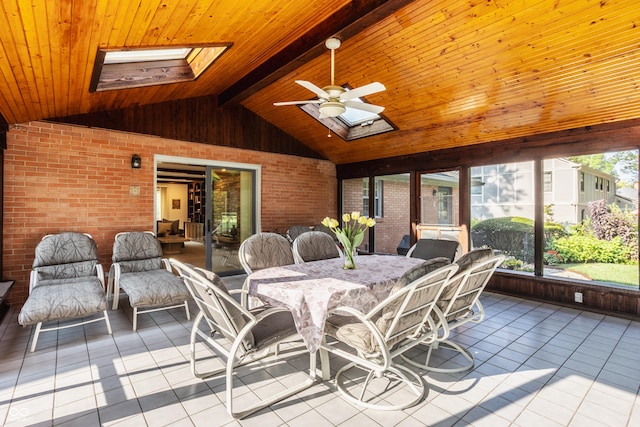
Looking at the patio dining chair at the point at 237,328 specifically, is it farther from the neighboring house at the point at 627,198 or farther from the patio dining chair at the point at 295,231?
the neighboring house at the point at 627,198

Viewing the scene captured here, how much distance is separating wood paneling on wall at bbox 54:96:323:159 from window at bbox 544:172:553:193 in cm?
452

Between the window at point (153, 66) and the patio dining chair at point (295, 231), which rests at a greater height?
the window at point (153, 66)

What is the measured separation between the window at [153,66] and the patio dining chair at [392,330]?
10.8ft

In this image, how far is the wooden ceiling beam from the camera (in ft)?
9.98

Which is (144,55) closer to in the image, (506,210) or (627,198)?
(506,210)

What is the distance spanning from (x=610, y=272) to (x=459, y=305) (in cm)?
315

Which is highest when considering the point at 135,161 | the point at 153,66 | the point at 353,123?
the point at 153,66

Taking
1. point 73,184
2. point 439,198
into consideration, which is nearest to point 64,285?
point 73,184

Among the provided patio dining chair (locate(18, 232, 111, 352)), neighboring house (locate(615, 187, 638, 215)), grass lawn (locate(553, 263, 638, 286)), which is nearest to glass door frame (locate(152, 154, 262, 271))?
patio dining chair (locate(18, 232, 111, 352))

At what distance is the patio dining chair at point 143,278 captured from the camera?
3586 millimetres

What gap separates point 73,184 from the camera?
15.2 ft

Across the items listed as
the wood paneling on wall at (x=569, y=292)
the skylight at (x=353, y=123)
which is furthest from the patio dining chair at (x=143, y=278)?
the wood paneling on wall at (x=569, y=292)

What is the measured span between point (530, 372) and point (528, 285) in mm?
2673

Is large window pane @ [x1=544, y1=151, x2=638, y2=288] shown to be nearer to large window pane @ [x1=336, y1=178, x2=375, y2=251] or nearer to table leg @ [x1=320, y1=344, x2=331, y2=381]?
large window pane @ [x1=336, y1=178, x2=375, y2=251]
